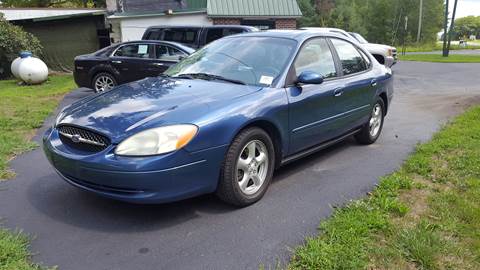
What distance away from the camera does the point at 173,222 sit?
11.7 feet

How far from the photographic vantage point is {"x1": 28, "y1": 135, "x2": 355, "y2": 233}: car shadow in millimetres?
3504

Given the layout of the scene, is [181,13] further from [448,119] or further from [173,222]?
[173,222]

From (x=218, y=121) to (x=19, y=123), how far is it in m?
5.34

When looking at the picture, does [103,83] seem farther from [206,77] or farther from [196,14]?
[196,14]

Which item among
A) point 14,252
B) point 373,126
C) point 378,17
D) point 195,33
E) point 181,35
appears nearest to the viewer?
point 14,252

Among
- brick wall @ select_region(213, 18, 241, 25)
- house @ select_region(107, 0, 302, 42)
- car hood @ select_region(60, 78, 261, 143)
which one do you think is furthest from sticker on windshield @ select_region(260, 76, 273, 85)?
brick wall @ select_region(213, 18, 241, 25)

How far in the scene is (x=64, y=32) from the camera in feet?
65.7

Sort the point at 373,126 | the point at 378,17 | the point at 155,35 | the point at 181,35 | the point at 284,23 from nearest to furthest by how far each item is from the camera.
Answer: the point at 373,126, the point at 181,35, the point at 155,35, the point at 284,23, the point at 378,17

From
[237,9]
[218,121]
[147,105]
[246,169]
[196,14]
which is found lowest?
[246,169]

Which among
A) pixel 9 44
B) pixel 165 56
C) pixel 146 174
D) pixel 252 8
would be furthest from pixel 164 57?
pixel 252 8

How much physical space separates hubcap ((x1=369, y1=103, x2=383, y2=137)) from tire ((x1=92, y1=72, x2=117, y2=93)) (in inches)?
269

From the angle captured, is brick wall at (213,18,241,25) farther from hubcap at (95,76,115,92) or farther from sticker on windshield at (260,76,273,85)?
sticker on windshield at (260,76,273,85)

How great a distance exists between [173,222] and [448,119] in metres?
5.94

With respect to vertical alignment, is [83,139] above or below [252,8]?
below
